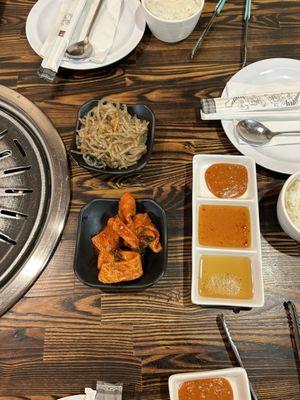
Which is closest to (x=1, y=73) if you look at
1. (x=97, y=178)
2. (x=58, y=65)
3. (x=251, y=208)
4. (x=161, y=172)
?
(x=58, y=65)

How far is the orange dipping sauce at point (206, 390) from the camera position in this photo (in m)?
1.16

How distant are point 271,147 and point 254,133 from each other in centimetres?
10

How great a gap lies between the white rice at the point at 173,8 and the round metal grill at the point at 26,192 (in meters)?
0.71

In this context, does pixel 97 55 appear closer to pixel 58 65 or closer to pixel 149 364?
pixel 58 65

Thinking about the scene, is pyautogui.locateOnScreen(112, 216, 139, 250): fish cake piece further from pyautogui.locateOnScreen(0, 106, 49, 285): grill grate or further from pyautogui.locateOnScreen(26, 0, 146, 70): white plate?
pyautogui.locateOnScreen(26, 0, 146, 70): white plate

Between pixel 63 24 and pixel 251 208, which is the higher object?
pixel 63 24

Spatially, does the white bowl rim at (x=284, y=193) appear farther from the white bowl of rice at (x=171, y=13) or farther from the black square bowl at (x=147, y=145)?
the white bowl of rice at (x=171, y=13)

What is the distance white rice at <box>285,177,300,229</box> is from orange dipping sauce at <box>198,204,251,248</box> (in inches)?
6.0

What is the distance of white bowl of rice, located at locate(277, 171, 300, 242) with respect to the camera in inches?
52.9

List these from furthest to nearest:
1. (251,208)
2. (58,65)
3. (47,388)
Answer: (58,65) < (251,208) < (47,388)

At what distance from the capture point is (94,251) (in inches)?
54.9

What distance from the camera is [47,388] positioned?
4.17 ft

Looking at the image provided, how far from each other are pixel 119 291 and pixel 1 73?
49.3 inches

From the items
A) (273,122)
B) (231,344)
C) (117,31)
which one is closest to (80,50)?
(117,31)
